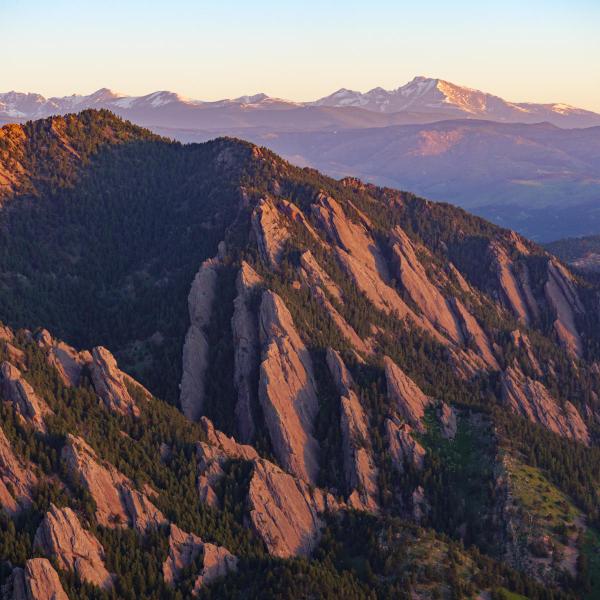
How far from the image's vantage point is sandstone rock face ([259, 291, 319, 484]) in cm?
17762

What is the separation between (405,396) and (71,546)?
302ft

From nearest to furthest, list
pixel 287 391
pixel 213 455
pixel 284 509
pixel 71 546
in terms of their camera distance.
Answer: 1. pixel 71 546
2. pixel 284 509
3. pixel 213 455
4. pixel 287 391

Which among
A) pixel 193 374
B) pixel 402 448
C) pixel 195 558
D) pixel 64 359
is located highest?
pixel 64 359

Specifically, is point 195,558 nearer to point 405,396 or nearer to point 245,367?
point 245,367

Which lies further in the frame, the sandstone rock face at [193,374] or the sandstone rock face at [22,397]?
the sandstone rock face at [193,374]

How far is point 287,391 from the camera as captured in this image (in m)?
185

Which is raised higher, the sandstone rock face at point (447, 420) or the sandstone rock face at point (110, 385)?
the sandstone rock face at point (110, 385)

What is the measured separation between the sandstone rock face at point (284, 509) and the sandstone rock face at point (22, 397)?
1508 inches

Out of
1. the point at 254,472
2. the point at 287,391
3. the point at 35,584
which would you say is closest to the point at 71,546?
the point at 35,584

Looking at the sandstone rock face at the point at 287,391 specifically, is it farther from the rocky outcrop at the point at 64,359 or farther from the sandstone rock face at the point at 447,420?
the rocky outcrop at the point at 64,359

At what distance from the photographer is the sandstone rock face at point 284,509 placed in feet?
485

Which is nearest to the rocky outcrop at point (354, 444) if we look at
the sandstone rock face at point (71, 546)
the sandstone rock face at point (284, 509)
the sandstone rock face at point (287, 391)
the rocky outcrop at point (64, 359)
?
the sandstone rock face at point (287, 391)

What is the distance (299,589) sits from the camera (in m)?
128

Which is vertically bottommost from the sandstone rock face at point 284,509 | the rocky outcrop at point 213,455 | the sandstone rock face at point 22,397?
the sandstone rock face at point 284,509
